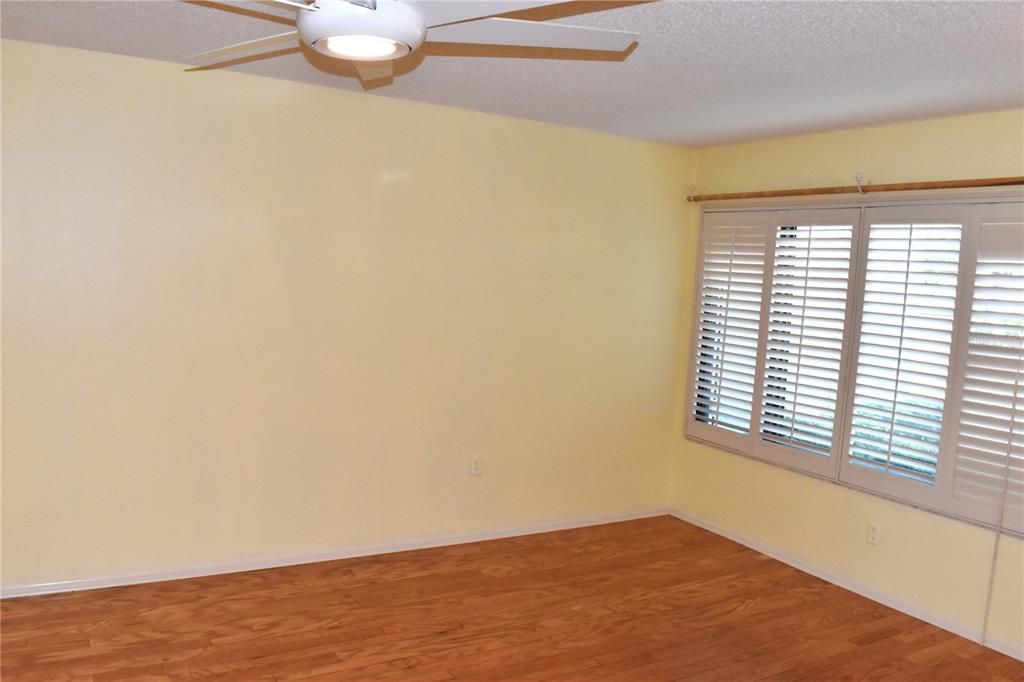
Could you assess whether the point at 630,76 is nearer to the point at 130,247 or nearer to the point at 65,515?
the point at 130,247

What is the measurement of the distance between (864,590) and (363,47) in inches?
142

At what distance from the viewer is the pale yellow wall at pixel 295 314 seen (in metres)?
3.42

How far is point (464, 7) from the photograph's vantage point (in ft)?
5.96

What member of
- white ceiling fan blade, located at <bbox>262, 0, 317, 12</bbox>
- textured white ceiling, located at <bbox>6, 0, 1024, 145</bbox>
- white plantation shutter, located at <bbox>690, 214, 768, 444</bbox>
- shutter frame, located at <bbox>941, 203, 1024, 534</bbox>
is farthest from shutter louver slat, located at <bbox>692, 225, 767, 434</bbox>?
white ceiling fan blade, located at <bbox>262, 0, 317, 12</bbox>

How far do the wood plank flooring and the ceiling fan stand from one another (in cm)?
225

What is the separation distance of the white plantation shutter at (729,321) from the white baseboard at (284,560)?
0.96m

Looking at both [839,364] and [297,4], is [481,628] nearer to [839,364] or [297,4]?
[839,364]

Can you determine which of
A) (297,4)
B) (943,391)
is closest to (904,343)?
(943,391)

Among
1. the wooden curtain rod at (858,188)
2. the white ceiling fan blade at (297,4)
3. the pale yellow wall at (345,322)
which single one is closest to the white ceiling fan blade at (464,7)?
the white ceiling fan blade at (297,4)

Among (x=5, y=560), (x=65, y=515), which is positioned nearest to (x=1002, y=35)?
(x=65, y=515)

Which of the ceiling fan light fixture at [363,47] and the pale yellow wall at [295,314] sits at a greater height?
the ceiling fan light fixture at [363,47]

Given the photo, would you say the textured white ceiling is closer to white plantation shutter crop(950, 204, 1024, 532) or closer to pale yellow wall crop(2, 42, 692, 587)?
pale yellow wall crop(2, 42, 692, 587)

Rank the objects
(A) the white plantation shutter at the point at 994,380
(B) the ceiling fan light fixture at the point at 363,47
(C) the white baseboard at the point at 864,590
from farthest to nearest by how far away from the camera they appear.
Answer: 1. (C) the white baseboard at the point at 864,590
2. (A) the white plantation shutter at the point at 994,380
3. (B) the ceiling fan light fixture at the point at 363,47

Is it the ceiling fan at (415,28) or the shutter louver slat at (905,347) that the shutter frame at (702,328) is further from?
the ceiling fan at (415,28)
